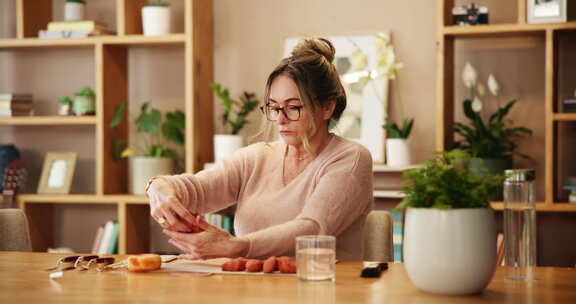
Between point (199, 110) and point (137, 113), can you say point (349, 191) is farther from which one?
point (137, 113)

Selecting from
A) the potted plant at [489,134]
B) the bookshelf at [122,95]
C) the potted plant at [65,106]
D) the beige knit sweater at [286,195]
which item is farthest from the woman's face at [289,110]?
the potted plant at [65,106]

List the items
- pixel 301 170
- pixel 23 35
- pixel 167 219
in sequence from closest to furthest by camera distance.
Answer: pixel 167 219 → pixel 301 170 → pixel 23 35

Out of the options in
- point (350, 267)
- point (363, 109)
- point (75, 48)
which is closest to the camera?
point (350, 267)

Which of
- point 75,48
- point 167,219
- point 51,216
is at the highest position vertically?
point 75,48

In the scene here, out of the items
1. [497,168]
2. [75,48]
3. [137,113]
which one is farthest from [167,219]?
[75,48]

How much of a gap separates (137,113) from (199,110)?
0.51 m

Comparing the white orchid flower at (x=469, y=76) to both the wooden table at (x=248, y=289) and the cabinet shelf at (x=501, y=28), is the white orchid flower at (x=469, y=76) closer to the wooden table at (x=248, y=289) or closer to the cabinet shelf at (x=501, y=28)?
the cabinet shelf at (x=501, y=28)

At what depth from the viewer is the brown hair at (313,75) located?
7.20 ft

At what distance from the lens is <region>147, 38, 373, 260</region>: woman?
202cm

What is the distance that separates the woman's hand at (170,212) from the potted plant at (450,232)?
65 cm

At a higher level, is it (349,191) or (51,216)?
(349,191)

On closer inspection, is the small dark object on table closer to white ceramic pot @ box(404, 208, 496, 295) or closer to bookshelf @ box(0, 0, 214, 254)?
white ceramic pot @ box(404, 208, 496, 295)

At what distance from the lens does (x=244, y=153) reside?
2.37 metres

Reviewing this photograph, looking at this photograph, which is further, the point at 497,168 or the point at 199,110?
the point at 199,110
